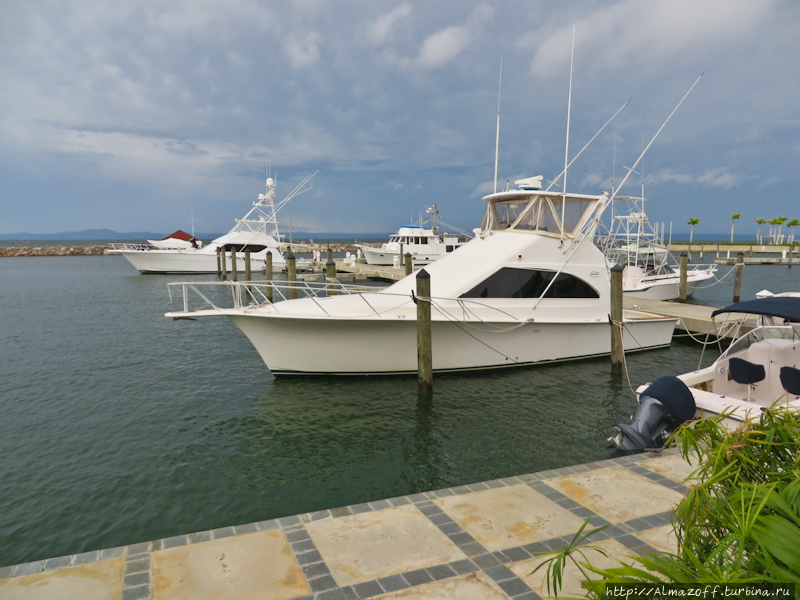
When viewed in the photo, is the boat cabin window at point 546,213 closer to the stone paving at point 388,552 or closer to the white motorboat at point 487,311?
the white motorboat at point 487,311

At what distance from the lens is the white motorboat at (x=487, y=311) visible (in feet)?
33.5

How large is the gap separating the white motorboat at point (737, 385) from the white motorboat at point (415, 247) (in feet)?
93.3

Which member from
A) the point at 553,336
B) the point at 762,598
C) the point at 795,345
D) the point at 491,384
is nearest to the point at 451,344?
the point at 491,384

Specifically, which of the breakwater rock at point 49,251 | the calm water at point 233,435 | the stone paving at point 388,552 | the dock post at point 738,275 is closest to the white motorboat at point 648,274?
the dock post at point 738,275

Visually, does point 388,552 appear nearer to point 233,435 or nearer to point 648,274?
point 233,435

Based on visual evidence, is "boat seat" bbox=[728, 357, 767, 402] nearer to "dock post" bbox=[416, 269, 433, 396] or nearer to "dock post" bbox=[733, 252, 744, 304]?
"dock post" bbox=[416, 269, 433, 396]

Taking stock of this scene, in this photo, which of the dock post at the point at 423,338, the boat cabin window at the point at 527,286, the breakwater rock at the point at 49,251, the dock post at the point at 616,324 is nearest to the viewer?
the dock post at the point at 423,338

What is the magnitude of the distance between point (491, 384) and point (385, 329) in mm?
2646

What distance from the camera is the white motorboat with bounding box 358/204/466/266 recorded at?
37.1 meters

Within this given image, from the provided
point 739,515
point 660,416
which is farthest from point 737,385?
point 739,515

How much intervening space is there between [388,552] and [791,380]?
583 cm

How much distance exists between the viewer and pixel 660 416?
6.34m

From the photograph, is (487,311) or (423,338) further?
(487,311)

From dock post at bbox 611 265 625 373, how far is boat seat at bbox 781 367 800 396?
466 centimetres
